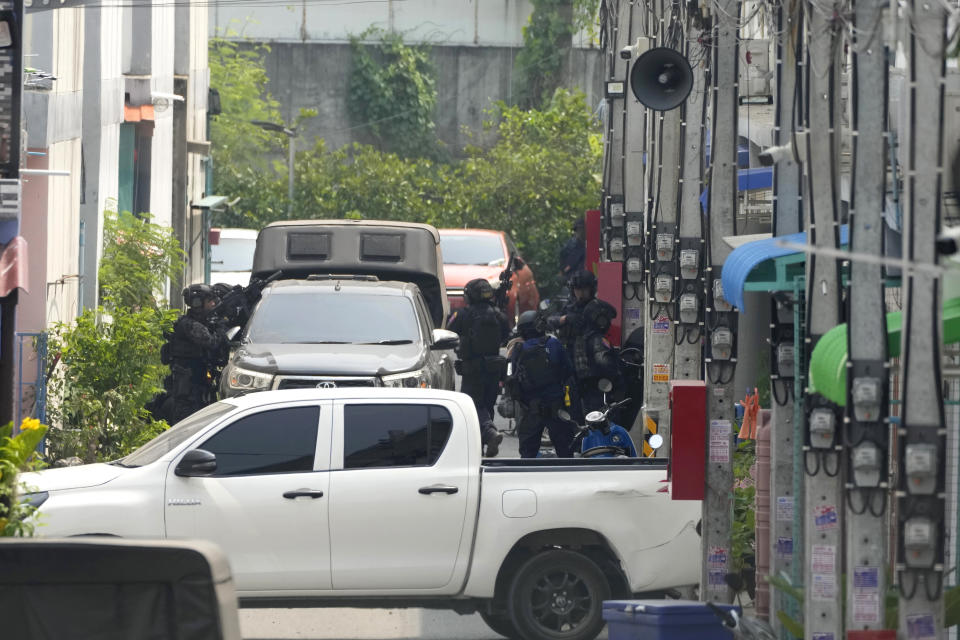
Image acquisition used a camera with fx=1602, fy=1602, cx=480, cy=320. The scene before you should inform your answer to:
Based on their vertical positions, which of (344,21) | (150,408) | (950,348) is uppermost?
(344,21)

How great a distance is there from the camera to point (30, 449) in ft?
29.2

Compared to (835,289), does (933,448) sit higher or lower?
lower

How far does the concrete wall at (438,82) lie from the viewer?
153 ft

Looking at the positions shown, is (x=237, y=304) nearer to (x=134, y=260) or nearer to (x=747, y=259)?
(x=134, y=260)

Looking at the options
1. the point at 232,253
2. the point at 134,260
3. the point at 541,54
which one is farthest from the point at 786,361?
the point at 541,54

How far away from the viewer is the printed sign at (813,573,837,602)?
7797mm

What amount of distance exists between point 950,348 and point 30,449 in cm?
531

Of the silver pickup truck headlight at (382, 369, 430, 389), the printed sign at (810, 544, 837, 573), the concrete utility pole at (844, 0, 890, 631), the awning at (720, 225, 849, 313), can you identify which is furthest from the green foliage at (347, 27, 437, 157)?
the concrete utility pole at (844, 0, 890, 631)

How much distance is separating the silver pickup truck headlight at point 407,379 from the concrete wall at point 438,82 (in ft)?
104

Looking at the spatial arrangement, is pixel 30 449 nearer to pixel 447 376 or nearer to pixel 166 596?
pixel 166 596

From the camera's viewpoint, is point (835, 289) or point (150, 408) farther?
point (150, 408)

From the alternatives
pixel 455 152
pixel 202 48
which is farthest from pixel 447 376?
pixel 455 152

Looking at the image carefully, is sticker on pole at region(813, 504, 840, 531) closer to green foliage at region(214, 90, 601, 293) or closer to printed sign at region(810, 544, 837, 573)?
printed sign at region(810, 544, 837, 573)

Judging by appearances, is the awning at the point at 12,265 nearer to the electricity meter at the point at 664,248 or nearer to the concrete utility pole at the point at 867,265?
Answer: the electricity meter at the point at 664,248
